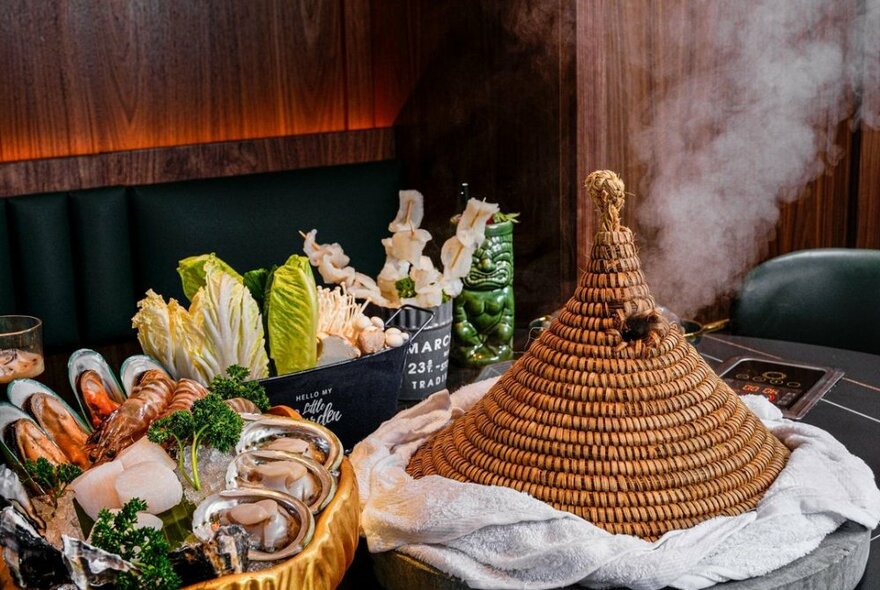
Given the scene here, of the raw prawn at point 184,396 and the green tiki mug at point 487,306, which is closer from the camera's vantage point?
the raw prawn at point 184,396

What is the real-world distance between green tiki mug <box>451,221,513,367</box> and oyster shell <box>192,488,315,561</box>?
995 mm

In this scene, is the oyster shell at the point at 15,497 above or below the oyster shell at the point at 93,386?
above

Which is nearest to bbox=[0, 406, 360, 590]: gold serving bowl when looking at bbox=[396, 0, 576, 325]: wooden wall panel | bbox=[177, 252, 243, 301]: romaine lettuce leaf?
bbox=[177, 252, 243, 301]: romaine lettuce leaf

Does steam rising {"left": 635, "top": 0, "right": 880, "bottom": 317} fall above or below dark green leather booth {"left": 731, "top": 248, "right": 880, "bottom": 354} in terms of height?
above

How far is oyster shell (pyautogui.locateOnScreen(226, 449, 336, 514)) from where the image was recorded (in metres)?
0.95

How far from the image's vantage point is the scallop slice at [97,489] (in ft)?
3.05

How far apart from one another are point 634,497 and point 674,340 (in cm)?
19

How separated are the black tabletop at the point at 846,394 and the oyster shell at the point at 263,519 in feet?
1.98

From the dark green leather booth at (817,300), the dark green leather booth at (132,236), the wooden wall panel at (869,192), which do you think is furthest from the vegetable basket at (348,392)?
the wooden wall panel at (869,192)

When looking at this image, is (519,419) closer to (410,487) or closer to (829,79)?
(410,487)

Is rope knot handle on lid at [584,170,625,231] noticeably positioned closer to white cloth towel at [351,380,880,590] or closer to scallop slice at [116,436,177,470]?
white cloth towel at [351,380,880,590]

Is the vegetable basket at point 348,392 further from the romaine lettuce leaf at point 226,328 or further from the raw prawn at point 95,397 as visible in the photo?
the raw prawn at point 95,397

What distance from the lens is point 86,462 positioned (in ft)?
3.77

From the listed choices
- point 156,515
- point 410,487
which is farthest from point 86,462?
point 410,487
